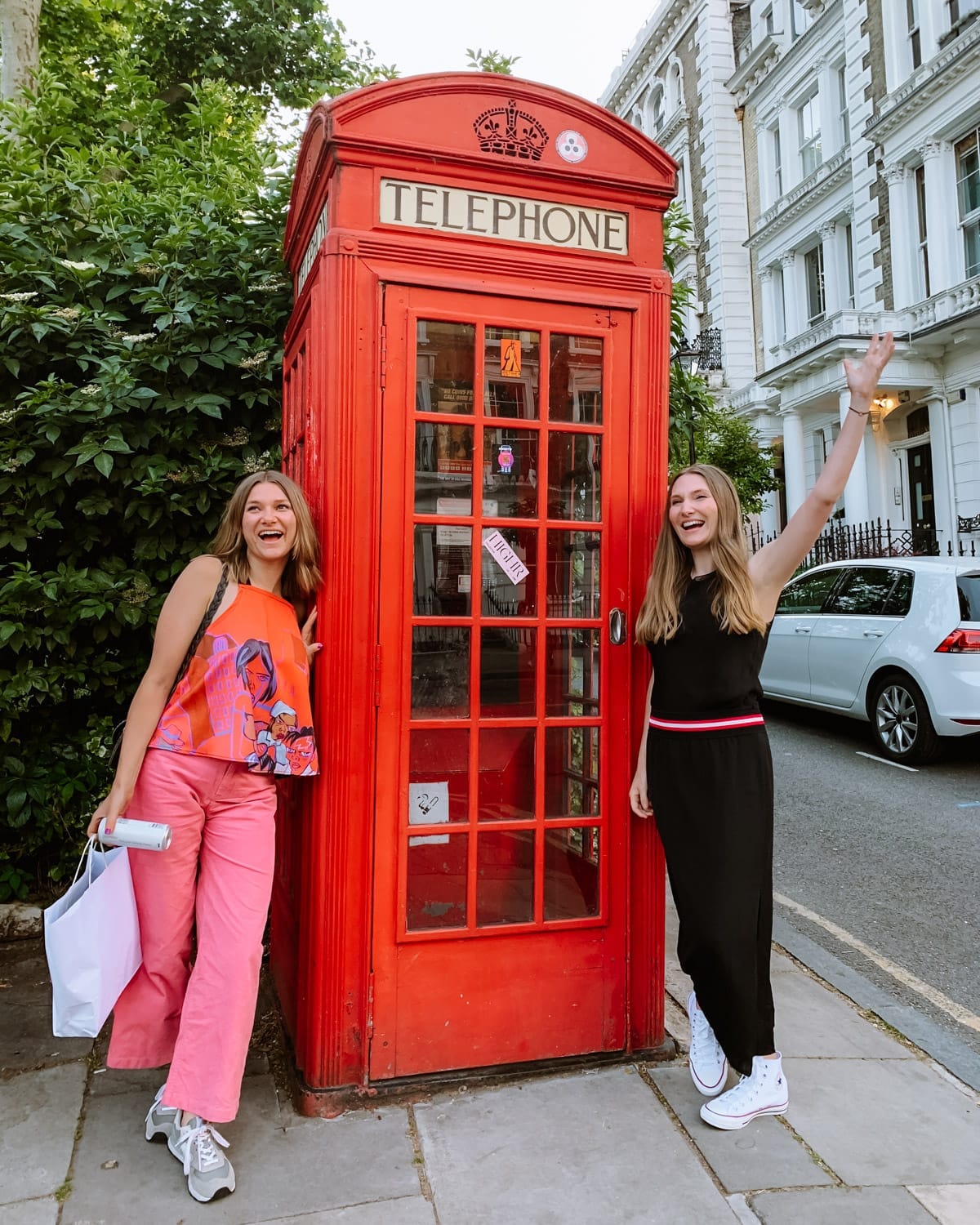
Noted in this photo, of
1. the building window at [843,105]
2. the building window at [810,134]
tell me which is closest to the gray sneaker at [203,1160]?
the building window at [843,105]

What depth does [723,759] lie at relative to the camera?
265 cm

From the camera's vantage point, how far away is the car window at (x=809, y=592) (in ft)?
30.2

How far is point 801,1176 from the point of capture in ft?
7.69

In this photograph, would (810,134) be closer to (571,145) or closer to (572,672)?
(571,145)

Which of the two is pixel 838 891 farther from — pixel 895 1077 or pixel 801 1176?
pixel 801 1176

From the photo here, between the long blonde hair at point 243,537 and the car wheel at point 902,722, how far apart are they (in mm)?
6524

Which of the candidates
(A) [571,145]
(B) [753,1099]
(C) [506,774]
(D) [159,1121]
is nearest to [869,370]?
(A) [571,145]

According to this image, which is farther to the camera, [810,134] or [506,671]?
[810,134]

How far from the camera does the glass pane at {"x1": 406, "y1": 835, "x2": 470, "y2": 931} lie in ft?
9.18

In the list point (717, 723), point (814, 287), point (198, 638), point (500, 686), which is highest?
point (814, 287)

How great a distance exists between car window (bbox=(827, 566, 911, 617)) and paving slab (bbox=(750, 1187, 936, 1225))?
6422mm

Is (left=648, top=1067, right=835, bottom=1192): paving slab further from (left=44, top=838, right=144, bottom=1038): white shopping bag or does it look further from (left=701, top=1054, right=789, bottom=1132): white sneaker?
(left=44, top=838, right=144, bottom=1038): white shopping bag

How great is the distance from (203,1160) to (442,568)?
1.77 meters

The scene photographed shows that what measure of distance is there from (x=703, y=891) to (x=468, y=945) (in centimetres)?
77
